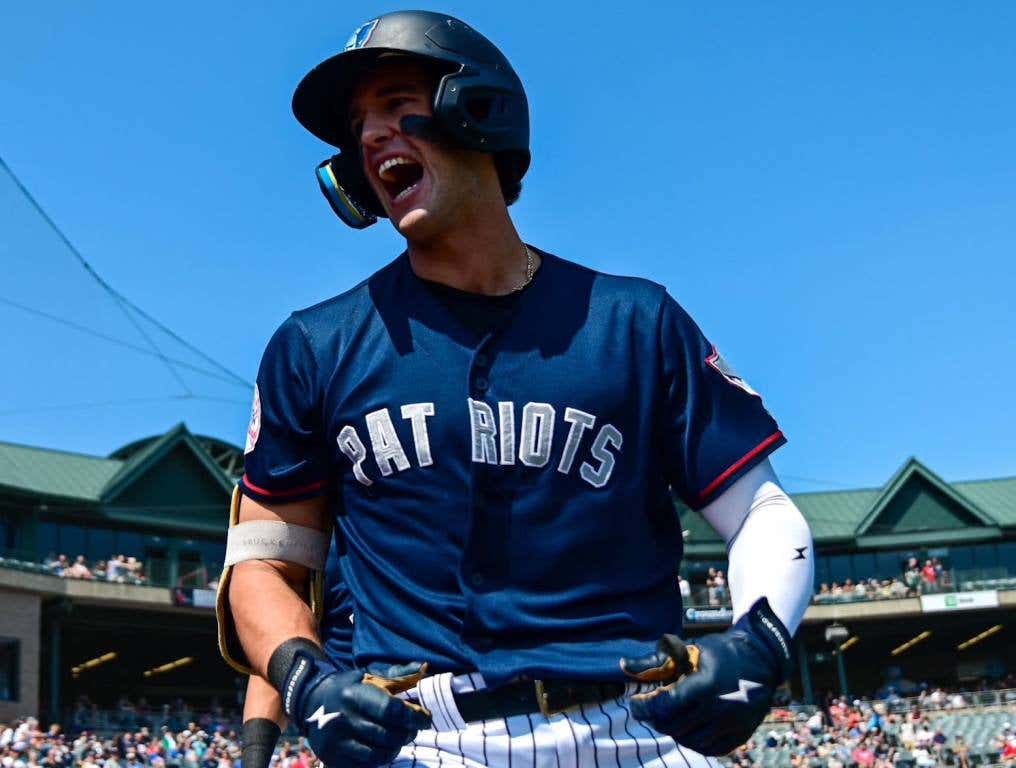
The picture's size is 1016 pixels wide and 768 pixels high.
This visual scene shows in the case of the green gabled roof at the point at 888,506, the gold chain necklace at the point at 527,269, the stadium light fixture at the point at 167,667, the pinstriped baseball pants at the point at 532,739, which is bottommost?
the pinstriped baseball pants at the point at 532,739

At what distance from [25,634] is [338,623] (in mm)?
35321

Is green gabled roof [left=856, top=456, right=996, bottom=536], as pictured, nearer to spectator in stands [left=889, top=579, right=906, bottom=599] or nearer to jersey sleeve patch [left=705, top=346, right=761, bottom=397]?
spectator in stands [left=889, top=579, right=906, bottom=599]

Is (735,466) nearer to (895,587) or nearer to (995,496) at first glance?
(895,587)

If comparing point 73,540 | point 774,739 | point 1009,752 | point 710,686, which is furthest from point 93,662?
point 710,686

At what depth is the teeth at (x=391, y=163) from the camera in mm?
3443

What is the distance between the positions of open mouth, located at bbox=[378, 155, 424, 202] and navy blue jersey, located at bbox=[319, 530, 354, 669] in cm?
85

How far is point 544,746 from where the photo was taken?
3.00m

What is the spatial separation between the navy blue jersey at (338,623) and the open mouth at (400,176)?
2.78ft

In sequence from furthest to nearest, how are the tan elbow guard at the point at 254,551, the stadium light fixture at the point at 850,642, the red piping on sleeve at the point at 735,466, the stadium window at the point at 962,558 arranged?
1. the stadium window at the point at 962,558
2. the stadium light fixture at the point at 850,642
3. the tan elbow guard at the point at 254,551
4. the red piping on sleeve at the point at 735,466

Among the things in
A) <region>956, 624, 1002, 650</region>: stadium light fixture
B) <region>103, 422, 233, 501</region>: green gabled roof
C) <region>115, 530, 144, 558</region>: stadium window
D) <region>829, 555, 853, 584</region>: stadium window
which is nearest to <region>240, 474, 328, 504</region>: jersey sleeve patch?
<region>103, 422, 233, 501</region>: green gabled roof

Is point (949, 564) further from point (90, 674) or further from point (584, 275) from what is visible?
point (584, 275)

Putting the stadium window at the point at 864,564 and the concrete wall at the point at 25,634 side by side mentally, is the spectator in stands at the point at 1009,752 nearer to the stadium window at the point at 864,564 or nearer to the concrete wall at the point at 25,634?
the stadium window at the point at 864,564

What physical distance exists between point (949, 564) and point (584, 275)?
53138 mm

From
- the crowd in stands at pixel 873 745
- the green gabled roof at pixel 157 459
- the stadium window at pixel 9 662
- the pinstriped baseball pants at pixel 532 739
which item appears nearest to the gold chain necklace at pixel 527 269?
the pinstriped baseball pants at pixel 532 739
